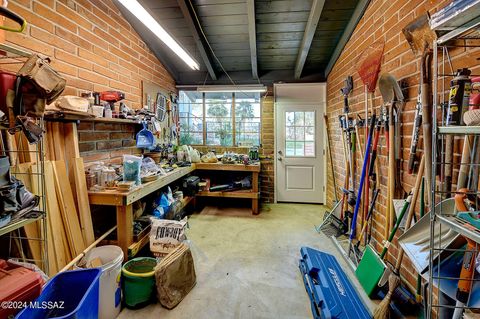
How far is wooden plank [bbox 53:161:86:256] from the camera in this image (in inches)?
73.7

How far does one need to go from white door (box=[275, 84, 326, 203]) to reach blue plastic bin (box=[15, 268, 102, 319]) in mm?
3634

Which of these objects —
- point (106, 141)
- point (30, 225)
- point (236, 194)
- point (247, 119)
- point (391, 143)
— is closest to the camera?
point (30, 225)

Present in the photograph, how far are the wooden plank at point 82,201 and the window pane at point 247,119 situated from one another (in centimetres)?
299

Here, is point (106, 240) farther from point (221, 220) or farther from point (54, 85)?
point (221, 220)

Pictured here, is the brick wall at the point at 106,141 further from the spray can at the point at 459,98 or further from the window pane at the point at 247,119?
the spray can at the point at 459,98

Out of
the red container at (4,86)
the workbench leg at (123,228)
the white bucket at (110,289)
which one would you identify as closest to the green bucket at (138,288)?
the white bucket at (110,289)

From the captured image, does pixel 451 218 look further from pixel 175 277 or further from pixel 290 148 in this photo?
pixel 290 148

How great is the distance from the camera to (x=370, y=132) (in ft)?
7.82

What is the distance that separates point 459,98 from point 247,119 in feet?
12.0

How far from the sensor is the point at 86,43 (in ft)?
7.73

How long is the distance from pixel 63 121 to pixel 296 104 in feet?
11.8

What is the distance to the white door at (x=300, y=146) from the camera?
14.8 ft

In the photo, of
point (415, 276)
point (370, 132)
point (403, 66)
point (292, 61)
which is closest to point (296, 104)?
point (292, 61)

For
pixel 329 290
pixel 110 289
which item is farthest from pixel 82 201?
pixel 329 290
